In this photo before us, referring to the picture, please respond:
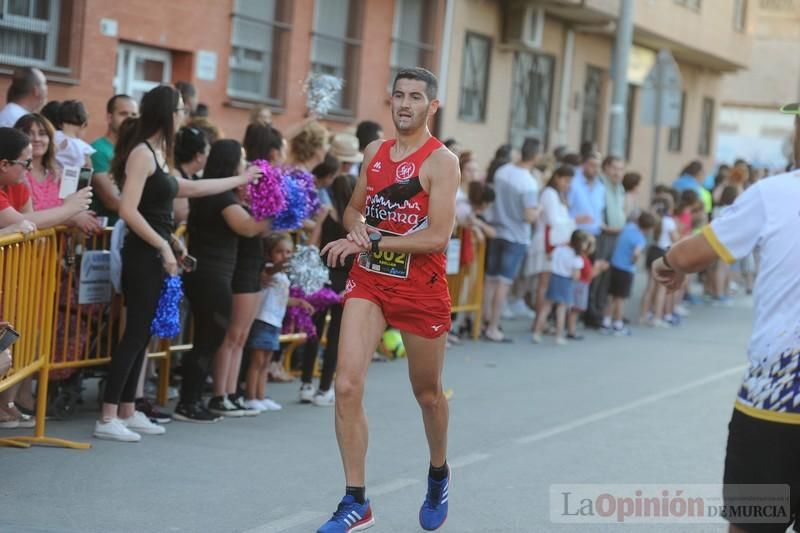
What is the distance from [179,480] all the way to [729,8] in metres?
31.3

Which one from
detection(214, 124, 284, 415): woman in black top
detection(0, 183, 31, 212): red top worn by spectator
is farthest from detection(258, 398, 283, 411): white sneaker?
detection(0, 183, 31, 212): red top worn by spectator

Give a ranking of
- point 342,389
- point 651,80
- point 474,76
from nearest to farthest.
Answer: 1. point 342,389
2. point 651,80
3. point 474,76

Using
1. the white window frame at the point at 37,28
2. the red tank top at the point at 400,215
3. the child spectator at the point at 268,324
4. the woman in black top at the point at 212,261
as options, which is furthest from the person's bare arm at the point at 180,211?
the white window frame at the point at 37,28

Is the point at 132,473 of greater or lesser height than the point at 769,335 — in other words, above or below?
below

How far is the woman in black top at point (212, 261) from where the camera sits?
9.66 m

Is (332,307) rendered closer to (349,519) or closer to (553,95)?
(349,519)

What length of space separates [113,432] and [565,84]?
21.3 m

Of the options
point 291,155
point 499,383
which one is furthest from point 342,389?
point 499,383

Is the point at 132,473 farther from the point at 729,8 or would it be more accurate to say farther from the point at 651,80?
the point at 729,8

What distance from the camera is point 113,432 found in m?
8.85

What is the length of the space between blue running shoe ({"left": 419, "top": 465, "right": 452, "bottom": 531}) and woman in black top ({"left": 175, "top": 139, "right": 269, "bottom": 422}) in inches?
122

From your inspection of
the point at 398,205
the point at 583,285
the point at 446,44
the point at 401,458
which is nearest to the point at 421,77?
the point at 398,205

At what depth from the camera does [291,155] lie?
11211 millimetres

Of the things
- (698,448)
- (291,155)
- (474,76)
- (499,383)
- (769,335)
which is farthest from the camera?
(474,76)
